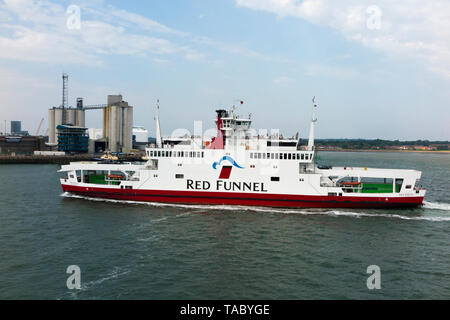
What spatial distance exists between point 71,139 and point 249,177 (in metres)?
77.7

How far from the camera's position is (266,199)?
26531 mm

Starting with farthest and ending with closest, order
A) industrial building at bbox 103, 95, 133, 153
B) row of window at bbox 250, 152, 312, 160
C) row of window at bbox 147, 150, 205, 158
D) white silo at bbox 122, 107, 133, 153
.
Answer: white silo at bbox 122, 107, 133, 153
industrial building at bbox 103, 95, 133, 153
row of window at bbox 147, 150, 205, 158
row of window at bbox 250, 152, 312, 160

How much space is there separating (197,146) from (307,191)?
10.4 meters

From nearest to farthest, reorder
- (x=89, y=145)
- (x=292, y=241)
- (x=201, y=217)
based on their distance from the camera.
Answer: (x=292, y=241) → (x=201, y=217) → (x=89, y=145)

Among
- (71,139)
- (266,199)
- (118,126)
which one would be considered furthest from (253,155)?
(118,126)

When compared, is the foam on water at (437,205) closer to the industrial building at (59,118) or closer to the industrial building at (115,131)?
the industrial building at (115,131)

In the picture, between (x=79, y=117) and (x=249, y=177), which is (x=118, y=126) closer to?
(x=79, y=117)

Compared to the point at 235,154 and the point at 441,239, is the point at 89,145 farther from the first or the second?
the point at 441,239

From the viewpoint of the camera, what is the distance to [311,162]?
27406 mm

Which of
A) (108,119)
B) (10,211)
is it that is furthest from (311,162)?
(108,119)

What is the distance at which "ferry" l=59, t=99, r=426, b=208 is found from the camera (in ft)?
85.7

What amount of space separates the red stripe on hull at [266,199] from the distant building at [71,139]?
70.3 m

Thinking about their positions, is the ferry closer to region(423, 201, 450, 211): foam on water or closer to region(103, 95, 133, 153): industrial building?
region(423, 201, 450, 211): foam on water

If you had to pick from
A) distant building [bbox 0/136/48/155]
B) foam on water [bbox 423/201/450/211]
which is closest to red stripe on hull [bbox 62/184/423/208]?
foam on water [bbox 423/201/450/211]
